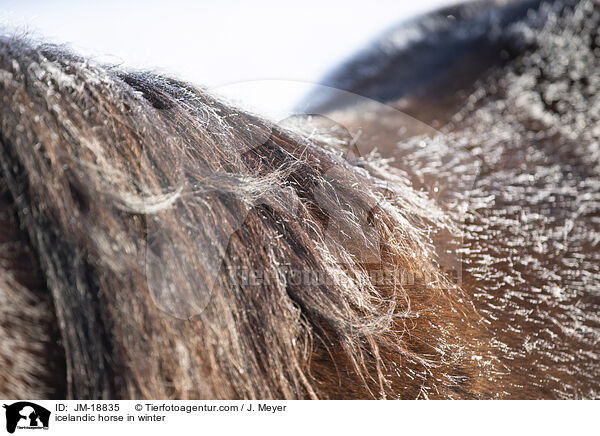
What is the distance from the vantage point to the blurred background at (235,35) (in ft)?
1.67

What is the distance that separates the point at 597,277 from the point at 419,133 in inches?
10.9

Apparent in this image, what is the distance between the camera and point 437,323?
505 millimetres

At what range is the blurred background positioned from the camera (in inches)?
20.1

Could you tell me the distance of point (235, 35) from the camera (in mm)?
542
